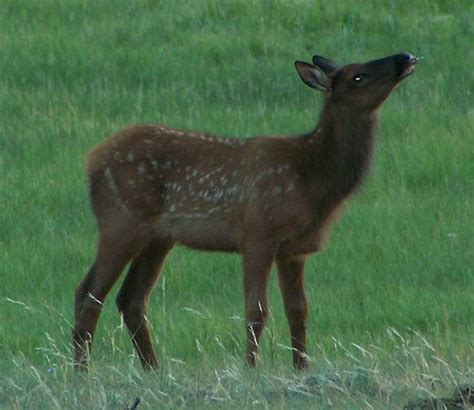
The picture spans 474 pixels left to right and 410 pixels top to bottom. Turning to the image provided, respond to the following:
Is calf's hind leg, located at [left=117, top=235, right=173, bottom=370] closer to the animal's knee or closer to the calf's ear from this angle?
the animal's knee

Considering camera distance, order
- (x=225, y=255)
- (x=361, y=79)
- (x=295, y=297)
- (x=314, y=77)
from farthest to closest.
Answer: (x=225, y=255)
(x=314, y=77)
(x=361, y=79)
(x=295, y=297)

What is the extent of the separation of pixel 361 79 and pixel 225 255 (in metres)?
3.37

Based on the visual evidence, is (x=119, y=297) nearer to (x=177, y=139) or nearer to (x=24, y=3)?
(x=177, y=139)

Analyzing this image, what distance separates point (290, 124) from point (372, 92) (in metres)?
6.20

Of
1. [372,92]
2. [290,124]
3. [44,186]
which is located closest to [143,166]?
[372,92]

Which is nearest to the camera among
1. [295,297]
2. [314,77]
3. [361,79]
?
[295,297]

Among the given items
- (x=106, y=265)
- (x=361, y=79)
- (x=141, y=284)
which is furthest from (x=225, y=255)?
(x=361, y=79)

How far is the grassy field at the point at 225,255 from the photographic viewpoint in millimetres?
7680

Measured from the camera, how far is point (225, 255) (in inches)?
517

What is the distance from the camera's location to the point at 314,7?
68.7 ft

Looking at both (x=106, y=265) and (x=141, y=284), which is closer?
(x=106, y=265)

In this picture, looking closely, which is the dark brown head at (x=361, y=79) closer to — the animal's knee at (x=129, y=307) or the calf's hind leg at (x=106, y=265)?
the calf's hind leg at (x=106, y=265)

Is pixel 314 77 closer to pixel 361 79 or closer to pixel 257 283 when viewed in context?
pixel 361 79

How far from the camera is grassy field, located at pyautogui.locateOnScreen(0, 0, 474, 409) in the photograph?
25.2 ft
